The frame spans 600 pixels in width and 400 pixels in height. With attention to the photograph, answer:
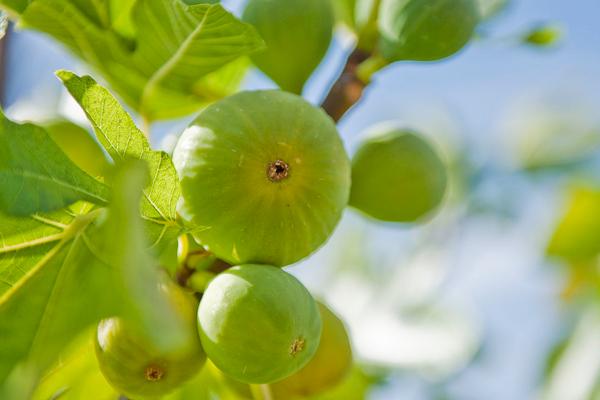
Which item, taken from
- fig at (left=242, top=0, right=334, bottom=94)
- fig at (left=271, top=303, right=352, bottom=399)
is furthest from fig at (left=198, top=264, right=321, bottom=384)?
fig at (left=242, top=0, right=334, bottom=94)

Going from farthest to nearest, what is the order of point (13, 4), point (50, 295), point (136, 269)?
point (13, 4) < point (50, 295) < point (136, 269)

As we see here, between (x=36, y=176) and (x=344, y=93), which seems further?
(x=344, y=93)

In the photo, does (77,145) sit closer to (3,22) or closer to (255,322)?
(3,22)

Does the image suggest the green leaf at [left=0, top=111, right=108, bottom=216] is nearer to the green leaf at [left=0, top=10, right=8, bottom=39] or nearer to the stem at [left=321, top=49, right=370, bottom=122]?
the green leaf at [left=0, top=10, right=8, bottom=39]

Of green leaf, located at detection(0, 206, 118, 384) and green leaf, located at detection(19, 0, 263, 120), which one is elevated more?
green leaf, located at detection(19, 0, 263, 120)

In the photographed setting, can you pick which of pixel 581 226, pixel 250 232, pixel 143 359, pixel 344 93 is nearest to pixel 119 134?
pixel 250 232

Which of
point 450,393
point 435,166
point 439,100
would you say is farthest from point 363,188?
point 439,100

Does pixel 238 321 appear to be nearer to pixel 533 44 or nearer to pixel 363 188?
Answer: pixel 363 188
